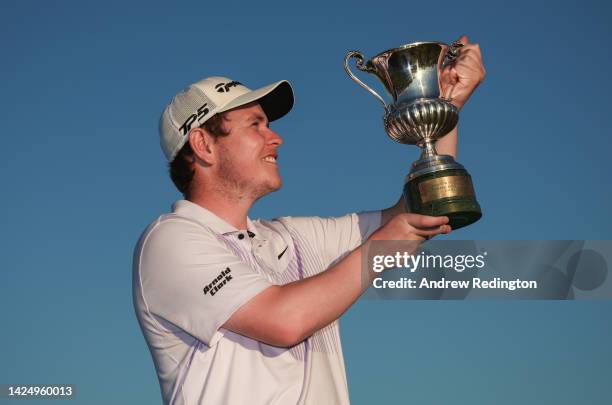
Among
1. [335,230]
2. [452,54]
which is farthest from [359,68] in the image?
[335,230]

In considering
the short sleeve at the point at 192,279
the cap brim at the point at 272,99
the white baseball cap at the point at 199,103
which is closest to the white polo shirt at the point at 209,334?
the short sleeve at the point at 192,279

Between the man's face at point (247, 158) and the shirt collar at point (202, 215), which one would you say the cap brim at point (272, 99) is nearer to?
the man's face at point (247, 158)

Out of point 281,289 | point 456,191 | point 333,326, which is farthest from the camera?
point 333,326

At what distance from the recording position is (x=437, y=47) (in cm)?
489

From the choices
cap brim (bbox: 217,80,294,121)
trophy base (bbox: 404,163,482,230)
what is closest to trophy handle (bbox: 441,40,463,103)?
trophy base (bbox: 404,163,482,230)

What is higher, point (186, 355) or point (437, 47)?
point (437, 47)

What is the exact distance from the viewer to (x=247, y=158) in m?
4.90

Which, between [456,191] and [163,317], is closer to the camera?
[163,317]

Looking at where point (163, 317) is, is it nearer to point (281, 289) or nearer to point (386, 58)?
point (281, 289)

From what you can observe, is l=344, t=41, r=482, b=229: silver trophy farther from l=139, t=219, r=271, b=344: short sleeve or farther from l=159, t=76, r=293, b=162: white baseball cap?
l=139, t=219, r=271, b=344: short sleeve

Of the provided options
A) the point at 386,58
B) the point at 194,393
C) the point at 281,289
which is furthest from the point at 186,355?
the point at 386,58

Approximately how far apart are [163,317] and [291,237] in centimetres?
121

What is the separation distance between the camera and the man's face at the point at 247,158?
4852 mm

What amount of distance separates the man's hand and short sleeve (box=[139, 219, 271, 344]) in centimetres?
195
